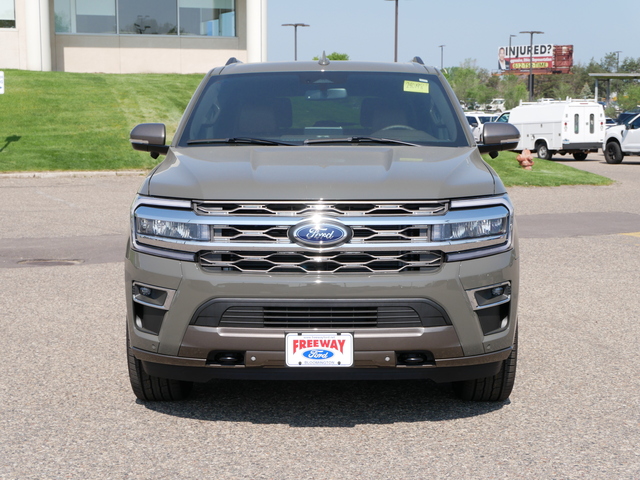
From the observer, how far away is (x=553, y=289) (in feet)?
28.5

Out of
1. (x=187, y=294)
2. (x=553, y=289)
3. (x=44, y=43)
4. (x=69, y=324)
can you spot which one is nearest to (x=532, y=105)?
(x=44, y=43)

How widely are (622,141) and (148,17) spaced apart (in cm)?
2099

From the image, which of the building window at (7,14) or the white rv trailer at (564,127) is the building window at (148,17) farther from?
the white rv trailer at (564,127)

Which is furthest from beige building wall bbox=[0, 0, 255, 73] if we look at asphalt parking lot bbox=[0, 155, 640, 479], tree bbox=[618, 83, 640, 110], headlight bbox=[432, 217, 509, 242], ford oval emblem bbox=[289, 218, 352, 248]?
tree bbox=[618, 83, 640, 110]

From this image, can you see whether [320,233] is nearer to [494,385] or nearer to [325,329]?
[325,329]

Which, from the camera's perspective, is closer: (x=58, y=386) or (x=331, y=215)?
(x=331, y=215)

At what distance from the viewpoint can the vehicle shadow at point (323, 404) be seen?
480 centimetres

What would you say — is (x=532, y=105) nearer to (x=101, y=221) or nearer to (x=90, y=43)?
(x=90, y=43)

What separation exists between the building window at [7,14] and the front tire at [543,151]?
22.1 meters

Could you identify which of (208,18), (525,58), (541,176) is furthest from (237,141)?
(525,58)

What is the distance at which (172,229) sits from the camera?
4.40 m

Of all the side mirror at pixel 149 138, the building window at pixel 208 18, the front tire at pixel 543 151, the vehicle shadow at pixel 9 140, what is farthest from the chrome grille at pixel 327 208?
the building window at pixel 208 18

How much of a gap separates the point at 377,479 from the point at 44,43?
37537 millimetres

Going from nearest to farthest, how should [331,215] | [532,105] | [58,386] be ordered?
[331,215]
[58,386]
[532,105]
